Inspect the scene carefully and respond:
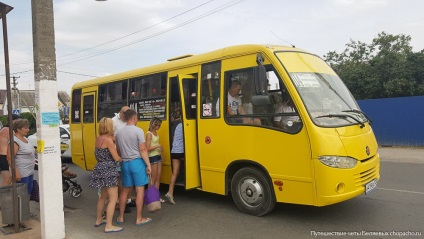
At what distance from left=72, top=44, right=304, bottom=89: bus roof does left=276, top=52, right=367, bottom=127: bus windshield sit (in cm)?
30

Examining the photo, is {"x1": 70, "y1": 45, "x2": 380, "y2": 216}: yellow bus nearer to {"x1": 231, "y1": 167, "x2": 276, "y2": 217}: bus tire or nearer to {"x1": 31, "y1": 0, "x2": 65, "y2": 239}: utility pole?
{"x1": 231, "y1": 167, "x2": 276, "y2": 217}: bus tire

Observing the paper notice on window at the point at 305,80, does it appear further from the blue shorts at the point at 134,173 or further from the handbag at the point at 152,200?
the handbag at the point at 152,200

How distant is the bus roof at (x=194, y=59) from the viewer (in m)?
5.64

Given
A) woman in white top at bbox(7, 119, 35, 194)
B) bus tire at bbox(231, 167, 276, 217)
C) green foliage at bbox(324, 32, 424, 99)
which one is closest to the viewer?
bus tire at bbox(231, 167, 276, 217)

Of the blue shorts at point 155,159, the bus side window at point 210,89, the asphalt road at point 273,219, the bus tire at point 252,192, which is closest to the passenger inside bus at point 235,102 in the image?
the bus side window at point 210,89

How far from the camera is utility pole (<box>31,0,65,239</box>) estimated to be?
15.5ft

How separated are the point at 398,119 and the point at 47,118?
1435 cm

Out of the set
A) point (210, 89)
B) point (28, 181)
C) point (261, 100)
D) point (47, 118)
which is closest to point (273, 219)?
point (261, 100)

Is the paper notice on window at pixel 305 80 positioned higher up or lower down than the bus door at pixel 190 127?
higher up

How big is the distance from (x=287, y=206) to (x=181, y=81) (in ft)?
9.57

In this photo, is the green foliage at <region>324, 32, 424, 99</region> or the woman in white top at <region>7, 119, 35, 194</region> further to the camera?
the green foliage at <region>324, 32, 424, 99</region>

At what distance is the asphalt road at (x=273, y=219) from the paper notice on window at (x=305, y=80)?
6.73 ft

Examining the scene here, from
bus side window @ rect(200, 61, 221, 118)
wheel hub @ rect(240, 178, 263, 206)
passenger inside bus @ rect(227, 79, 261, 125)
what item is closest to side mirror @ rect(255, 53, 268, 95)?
passenger inside bus @ rect(227, 79, 261, 125)

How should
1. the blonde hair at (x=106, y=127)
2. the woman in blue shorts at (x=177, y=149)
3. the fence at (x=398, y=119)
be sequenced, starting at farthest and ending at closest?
the fence at (x=398, y=119) < the woman in blue shorts at (x=177, y=149) < the blonde hair at (x=106, y=127)
